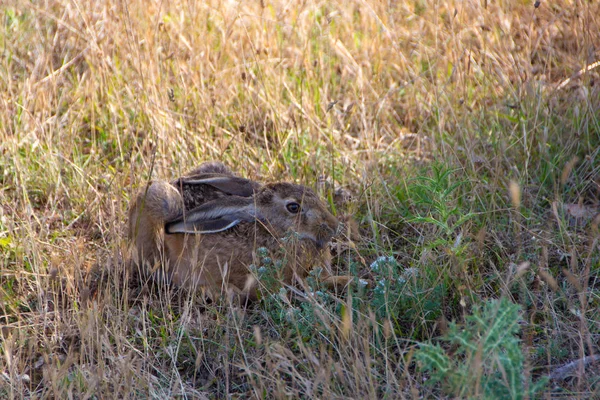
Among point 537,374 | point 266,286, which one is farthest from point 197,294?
point 537,374

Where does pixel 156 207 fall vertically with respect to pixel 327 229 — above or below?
above

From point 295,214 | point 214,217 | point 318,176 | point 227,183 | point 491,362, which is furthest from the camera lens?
point 318,176

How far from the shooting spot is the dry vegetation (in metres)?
3.78

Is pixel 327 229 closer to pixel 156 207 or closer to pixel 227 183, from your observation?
pixel 227 183

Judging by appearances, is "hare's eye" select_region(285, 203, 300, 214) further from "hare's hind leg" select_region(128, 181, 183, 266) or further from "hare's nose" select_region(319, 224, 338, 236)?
"hare's hind leg" select_region(128, 181, 183, 266)

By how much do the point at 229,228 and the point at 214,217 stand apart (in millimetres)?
135

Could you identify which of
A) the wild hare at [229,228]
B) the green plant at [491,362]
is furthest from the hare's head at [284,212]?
the green plant at [491,362]

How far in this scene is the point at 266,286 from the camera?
4336 millimetres

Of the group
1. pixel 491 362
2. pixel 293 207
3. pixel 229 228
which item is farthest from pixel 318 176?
pixel 491 362

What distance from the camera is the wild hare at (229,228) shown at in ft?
15.1

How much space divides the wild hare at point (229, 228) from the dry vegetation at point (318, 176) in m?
0.18

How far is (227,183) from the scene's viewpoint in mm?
4898

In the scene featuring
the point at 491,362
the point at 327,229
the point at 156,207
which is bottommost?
the point at 327,229

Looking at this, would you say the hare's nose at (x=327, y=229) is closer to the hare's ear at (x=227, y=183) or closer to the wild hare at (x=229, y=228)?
the wild hare at (x=229, y=228)
